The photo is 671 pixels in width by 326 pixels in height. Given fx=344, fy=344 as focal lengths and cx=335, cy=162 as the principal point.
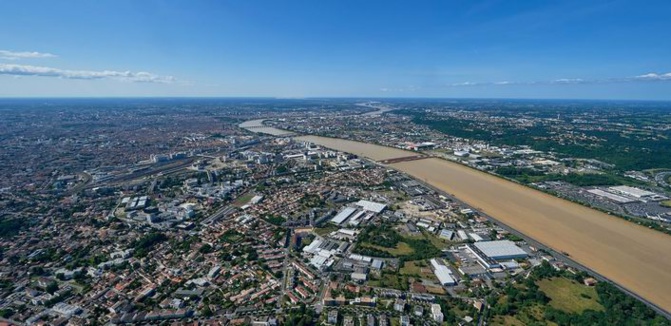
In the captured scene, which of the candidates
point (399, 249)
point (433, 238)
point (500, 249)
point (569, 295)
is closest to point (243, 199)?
point (399, 249)

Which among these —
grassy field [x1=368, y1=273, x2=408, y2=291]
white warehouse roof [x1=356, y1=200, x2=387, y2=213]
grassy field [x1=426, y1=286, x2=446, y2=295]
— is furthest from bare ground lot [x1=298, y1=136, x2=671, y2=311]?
grassy field [x1=368, y1=273, x2=408, y2=291]

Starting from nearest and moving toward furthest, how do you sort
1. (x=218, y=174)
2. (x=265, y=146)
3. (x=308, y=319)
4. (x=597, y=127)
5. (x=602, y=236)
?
(x=308, y=319) < (x=602, y=236) < (x=218, y=174) < (x=265, y=146) < (x=597, y=127)

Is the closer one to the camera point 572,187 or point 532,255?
point 532,255

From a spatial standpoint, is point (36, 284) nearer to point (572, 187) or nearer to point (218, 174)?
point (218, 174)

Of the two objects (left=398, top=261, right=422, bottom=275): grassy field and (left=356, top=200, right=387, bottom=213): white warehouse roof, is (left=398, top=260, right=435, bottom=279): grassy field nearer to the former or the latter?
(left=398, top=261, right=422, bottom=275): grassy field

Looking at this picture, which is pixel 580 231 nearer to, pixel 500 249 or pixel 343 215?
pixel 500 249

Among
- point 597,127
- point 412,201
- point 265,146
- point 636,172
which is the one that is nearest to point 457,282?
Result: point 412,201
